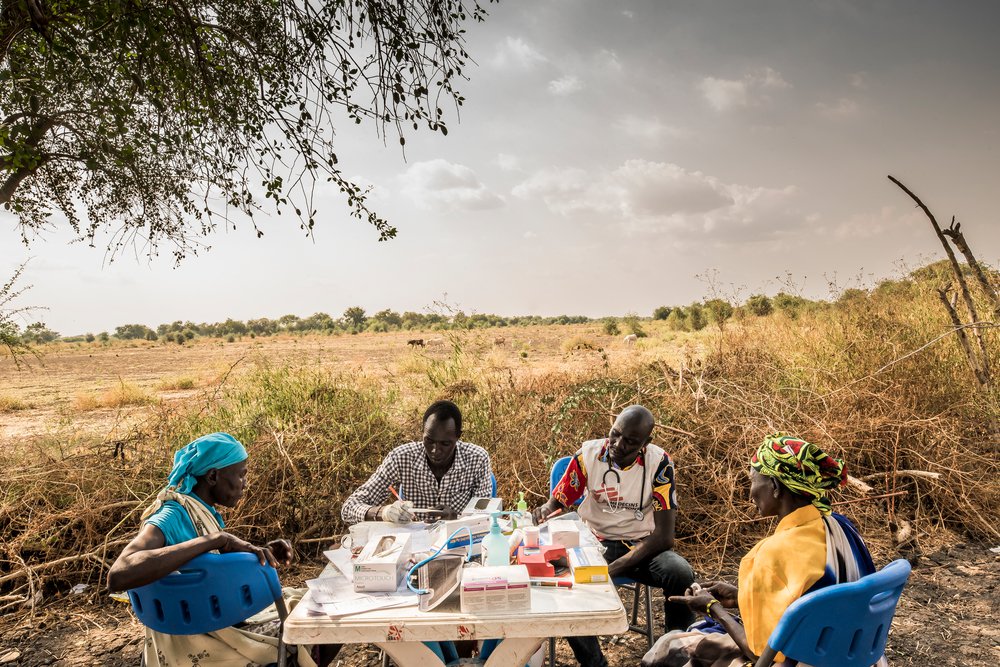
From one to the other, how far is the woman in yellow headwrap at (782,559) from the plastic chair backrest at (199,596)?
62.2 inches

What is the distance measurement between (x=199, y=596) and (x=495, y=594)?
110 cm

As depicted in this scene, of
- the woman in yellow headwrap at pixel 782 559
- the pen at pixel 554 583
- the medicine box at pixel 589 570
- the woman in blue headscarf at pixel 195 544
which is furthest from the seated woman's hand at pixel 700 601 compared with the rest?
the woman in blue headscarf at pixel 195 544

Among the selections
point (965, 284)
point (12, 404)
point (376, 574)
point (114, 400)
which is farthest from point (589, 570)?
point (12, 404)

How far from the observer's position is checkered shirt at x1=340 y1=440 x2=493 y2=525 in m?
3.45

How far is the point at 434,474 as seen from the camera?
3475 mm

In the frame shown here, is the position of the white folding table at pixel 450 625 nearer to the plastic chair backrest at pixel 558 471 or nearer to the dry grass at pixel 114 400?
the plastic chair backrest at pixel 558 471

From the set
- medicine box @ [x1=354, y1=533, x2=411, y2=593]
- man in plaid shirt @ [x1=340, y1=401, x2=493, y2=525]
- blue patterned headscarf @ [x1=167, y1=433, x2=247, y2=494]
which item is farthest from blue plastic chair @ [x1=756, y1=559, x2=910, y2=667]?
blue patterned headscarf @ [x1=167, y1=433, x2=247, y2=494]

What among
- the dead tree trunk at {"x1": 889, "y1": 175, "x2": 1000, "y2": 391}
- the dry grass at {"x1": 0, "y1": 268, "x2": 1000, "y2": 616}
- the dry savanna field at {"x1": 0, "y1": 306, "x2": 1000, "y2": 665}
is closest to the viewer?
the dry savanna field at {"x1": 0, "y1": 306, "x2": 1000, "y2": 665}

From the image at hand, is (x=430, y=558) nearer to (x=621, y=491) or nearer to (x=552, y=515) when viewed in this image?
(x=552, y=515)

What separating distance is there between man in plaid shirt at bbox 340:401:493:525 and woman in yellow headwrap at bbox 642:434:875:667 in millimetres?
1491

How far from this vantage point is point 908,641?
346cm

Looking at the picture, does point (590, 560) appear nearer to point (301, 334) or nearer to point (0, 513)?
point (0, 513)

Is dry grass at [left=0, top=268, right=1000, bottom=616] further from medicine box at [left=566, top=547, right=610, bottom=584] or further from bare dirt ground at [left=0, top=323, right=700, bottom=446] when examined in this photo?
medicine box at [left=566, top=547, right=610, bottom=584]

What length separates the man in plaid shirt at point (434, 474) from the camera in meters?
3.37
